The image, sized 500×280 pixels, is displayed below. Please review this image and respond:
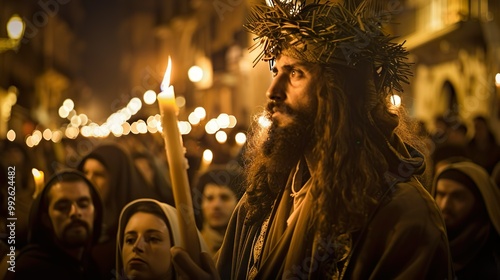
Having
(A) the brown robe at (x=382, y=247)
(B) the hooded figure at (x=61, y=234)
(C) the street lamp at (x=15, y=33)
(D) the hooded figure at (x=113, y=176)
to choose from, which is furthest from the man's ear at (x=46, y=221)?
(C) the street lamp at (x=15, y=33)

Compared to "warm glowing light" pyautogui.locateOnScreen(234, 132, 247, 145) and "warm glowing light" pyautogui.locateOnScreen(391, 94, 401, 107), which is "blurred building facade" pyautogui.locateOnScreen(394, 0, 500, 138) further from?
"warm glowing light" pyautogui.locateOnScreen(391, 94, 401, 107)

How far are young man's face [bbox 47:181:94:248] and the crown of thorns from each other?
6.01 ft

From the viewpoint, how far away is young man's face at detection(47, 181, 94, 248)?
412 cm

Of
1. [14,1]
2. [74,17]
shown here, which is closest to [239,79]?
[14,1]

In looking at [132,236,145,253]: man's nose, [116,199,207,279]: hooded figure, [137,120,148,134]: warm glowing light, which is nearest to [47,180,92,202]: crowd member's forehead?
[116,199,207,279]: hooded figure

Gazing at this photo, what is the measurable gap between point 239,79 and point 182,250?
38.3 metres

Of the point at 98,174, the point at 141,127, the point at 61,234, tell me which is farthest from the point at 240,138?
the point at 61,234

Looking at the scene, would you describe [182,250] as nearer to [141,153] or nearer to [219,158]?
[141,153]

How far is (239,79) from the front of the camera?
40.8 m

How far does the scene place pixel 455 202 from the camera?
4645 mm

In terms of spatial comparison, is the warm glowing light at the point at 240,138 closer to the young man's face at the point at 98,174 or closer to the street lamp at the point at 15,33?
the young man's face at the point at 98,174

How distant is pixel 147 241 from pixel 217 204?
2.76 metres

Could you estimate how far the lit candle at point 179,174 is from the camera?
2.49 m

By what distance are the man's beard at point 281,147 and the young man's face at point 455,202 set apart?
206cm
